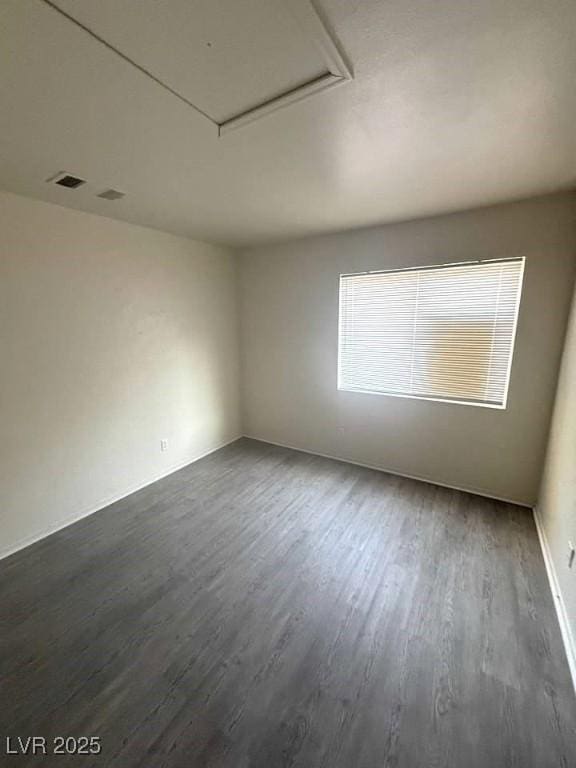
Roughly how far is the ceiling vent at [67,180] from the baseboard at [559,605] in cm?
368

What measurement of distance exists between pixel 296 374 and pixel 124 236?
225 cm

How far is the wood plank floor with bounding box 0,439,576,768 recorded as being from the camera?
1251 millimetres

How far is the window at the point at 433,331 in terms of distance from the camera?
2.73 m

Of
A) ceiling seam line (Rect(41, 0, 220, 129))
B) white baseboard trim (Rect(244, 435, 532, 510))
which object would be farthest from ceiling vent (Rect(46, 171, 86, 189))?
white baseboard trim (Rect(244, 435, 532, 510))

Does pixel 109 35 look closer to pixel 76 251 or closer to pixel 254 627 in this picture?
pixel 76 251

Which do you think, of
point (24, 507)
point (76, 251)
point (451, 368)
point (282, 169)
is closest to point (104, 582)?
point (24, 507)

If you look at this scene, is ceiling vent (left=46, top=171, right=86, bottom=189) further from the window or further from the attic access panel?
the window

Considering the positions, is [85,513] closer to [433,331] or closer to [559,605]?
[559,605]

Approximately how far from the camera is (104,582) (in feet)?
6.61

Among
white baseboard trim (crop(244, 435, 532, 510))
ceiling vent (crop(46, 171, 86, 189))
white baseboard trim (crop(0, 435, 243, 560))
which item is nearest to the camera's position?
ceiling vent (crop(46, 171, 86, 189))

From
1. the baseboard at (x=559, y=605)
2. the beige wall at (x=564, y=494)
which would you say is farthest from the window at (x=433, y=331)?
the baseboard at (x=559, y=605)

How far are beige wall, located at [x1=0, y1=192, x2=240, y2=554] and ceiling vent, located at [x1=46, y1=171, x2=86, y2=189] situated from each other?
43cm

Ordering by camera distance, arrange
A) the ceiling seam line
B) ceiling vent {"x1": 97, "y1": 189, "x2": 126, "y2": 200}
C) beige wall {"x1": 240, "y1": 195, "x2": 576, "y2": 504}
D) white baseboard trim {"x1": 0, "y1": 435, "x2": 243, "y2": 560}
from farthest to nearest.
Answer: beige wall {"x1": 240, "y1": 195, "x2": 576, "y2": 504}
white baseboard trim {"x1": 0, "y1": 435, "x2": 243, "y2": 560}
ceiling vent {"x1": 97, "y1": 189, "x2": 126, "y2": 200}
the ceiling seam line

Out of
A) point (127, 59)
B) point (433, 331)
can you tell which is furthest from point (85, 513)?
point (433, 331)
